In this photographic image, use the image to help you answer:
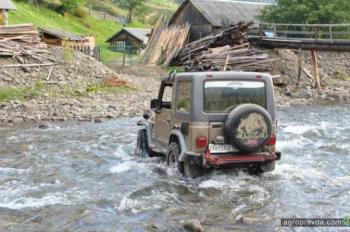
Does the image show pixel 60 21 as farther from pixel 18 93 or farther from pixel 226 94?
pixel 226 94

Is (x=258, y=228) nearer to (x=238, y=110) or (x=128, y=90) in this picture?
(x=238, y=110)

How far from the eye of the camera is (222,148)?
10992 millimetres

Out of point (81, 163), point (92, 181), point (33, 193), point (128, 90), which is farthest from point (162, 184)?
point (128, 90)

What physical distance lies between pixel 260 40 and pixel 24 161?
26500 mm

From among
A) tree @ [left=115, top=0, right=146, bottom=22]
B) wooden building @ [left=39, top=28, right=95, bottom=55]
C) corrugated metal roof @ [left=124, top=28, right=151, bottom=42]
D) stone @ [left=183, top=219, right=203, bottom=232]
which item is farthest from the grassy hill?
stone @ [left=183, top=219, right=203, bottom=232]

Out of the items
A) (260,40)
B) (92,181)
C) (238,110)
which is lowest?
(92,181)

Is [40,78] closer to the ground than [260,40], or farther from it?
closer to the ground

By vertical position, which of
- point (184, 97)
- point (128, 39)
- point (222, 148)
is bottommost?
point (222, 148)

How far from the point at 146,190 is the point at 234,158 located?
1.87m

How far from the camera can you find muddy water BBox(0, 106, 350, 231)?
8945mm

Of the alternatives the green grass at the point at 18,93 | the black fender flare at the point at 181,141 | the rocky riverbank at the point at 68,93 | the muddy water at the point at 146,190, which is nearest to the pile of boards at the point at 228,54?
the rocky riverbank at the point at 68,93

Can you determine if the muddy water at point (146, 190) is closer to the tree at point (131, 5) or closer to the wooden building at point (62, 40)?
the wooden building at point (62, 40)

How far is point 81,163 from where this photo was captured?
548 inches

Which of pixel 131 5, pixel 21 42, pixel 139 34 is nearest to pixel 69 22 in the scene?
pixel 139 34
